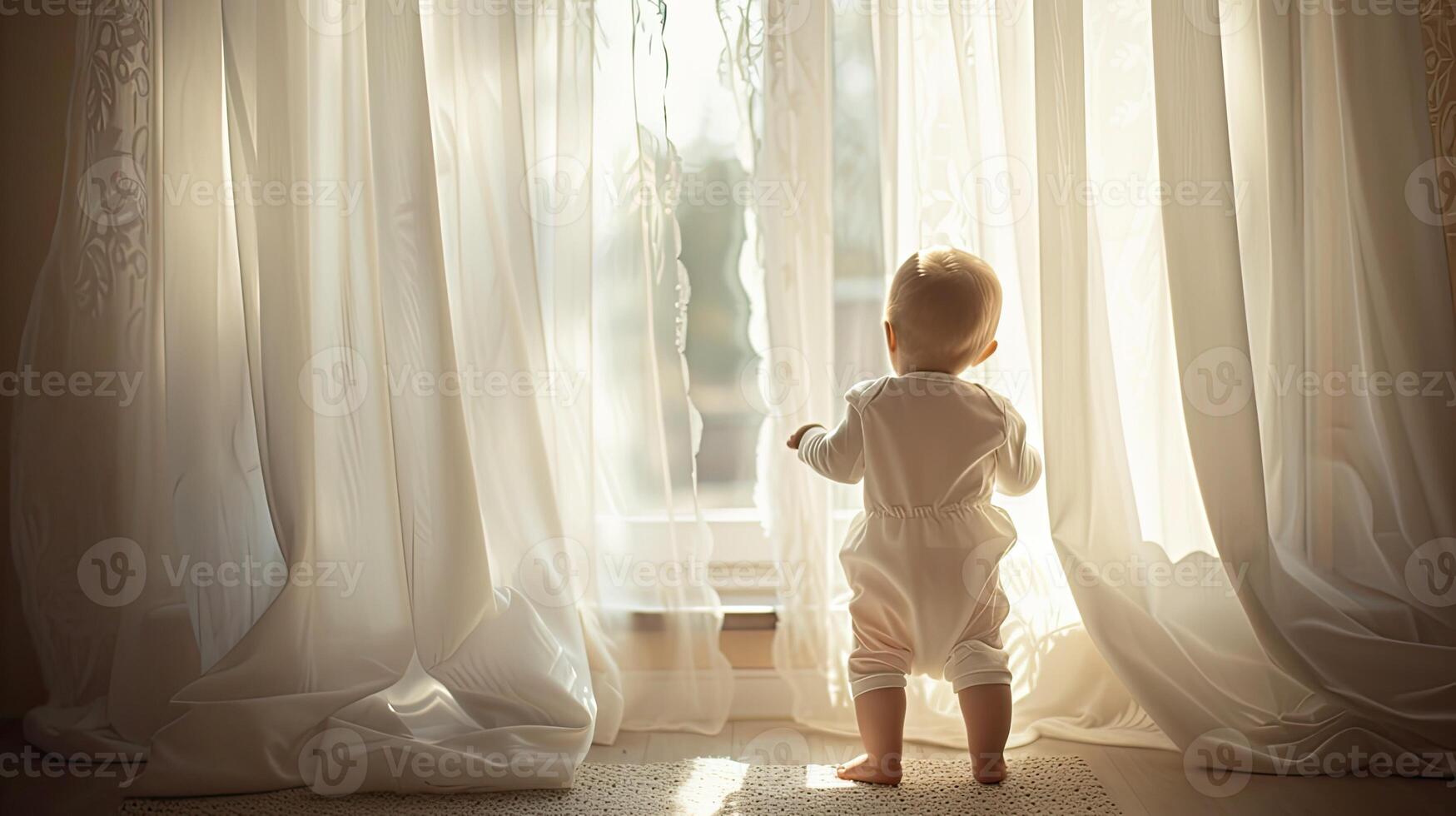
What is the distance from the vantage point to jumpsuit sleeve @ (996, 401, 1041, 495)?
5.11 feet

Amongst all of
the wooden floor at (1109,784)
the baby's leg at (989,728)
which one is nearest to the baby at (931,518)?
the baby's leg at (989,728)

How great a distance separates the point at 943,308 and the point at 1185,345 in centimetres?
44

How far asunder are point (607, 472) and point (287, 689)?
0.62m

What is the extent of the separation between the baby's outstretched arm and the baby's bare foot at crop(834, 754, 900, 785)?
0.43 meters

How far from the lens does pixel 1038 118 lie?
5.39 feet

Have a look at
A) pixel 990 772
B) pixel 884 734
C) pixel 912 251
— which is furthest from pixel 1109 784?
pixel 912 251

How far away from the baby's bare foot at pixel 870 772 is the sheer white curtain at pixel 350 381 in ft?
1.01

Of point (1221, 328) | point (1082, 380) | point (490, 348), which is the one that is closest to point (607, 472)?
point (490, 348)

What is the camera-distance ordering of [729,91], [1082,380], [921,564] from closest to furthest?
1. [921,564]
2. [1082,380]
3. [729,91]

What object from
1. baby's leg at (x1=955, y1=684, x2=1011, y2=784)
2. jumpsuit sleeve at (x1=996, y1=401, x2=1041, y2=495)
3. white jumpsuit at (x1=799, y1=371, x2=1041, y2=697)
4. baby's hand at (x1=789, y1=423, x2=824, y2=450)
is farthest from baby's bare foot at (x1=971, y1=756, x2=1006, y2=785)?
baby's hand at (x1=789, y1=423, x2=824, y2=450)

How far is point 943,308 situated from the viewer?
1.50 meters

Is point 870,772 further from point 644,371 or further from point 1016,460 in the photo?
point 644,371

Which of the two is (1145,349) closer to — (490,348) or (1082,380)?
(1082,380)

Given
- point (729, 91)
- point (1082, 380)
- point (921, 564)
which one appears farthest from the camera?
point (729, 91)
